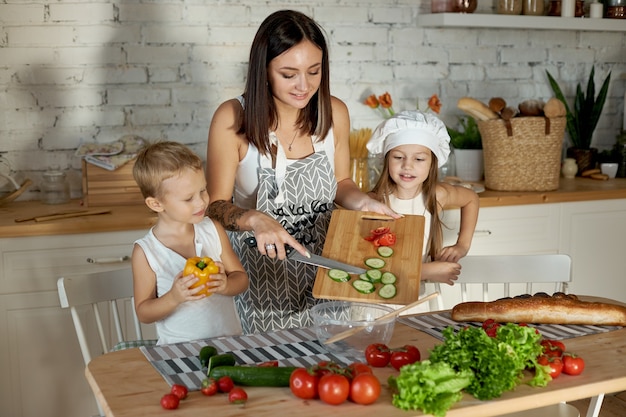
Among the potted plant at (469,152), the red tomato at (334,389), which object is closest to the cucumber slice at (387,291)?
the red tomato at (334,389)

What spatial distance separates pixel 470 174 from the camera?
407 cm

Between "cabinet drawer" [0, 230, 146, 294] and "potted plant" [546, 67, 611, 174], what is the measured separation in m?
2.33

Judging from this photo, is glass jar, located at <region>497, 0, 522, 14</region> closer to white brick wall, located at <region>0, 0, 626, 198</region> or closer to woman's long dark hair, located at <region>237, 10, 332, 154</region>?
white brick wall, located at <region>0, 0, 626, 198</region>

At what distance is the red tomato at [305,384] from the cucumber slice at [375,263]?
0.58m

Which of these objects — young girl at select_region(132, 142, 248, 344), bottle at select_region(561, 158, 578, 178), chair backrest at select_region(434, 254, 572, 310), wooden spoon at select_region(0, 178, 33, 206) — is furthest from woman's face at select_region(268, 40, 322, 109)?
bottle at select_region(561, 158, 578, 178)

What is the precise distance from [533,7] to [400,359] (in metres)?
2.76

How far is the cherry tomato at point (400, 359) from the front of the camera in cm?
179

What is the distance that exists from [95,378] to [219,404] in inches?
12.7

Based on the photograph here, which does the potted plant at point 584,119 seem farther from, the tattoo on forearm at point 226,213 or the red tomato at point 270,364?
the red tomato at point 270,364

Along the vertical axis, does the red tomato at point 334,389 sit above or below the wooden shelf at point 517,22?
below

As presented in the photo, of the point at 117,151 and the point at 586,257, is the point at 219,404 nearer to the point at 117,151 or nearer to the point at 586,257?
the point at 117,151

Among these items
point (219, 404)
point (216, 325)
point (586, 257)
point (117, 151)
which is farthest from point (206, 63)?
point (219, 404)

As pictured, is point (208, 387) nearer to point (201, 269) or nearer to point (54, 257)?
point (201, 269)

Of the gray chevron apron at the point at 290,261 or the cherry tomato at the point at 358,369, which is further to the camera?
the gray chevron apron at the point at 290,261
